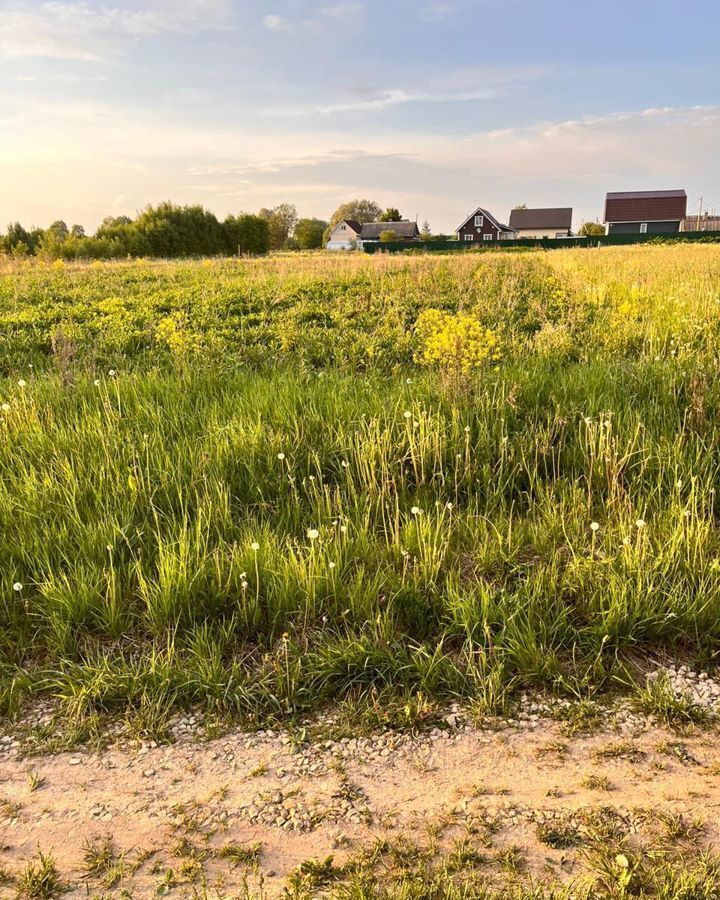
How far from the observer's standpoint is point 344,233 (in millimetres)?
94438

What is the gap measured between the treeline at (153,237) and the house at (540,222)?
4565 cm

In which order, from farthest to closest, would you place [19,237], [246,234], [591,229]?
[591,229] → [246,234] → [19,237]

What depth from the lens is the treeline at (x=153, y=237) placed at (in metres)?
45.5

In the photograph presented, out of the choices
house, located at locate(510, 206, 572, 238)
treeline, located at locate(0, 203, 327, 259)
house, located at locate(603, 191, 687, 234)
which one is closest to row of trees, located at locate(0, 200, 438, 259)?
Result: treeline, located at locate(0, 203, 327, 259)

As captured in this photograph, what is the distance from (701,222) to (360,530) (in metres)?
103

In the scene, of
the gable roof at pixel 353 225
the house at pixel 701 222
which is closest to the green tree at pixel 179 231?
the gable roof at pixel 353 225

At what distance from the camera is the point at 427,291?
40.2ft

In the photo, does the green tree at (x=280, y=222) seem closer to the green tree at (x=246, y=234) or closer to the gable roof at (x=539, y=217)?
the green tree at (x=246, y=234)

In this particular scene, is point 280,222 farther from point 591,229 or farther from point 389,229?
point 591,229

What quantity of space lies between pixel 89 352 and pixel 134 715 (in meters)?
6.31

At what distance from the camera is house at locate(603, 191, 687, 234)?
8262 cm

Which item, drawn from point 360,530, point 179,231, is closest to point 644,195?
point 179,231

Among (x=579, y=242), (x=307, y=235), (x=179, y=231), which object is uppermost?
(x=307, y=235)

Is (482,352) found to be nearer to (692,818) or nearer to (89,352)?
(692,818)
